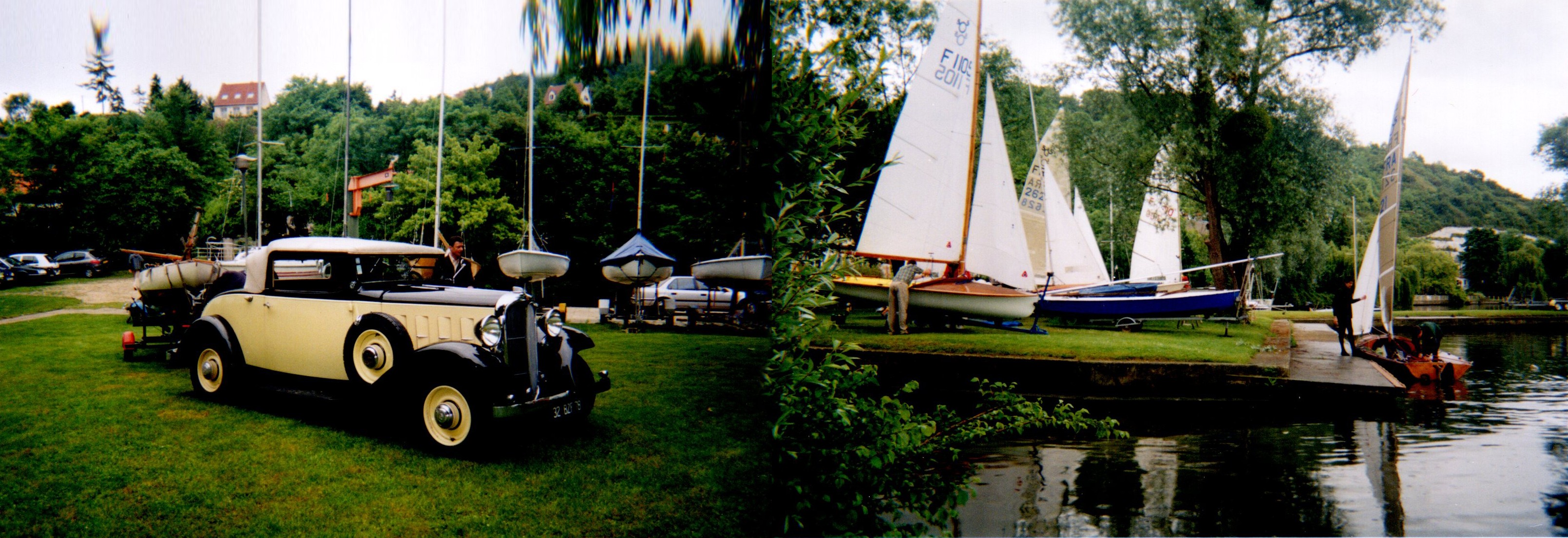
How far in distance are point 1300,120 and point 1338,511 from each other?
3.86 meters

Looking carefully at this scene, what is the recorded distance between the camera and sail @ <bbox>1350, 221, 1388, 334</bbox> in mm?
10266

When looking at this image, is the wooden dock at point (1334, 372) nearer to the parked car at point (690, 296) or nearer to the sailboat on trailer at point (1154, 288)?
the sailboat on trailer at point (1154, 288)

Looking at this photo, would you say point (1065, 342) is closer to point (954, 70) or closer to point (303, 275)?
point (954, 70)

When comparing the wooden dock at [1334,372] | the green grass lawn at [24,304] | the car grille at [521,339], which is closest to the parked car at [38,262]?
the green grass lawn at [24,304]

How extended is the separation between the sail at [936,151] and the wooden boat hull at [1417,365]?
7.67 metres

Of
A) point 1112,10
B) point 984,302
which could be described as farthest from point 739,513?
point 1112,10

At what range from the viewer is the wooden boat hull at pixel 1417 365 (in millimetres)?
8969

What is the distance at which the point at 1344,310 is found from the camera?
9797 mm

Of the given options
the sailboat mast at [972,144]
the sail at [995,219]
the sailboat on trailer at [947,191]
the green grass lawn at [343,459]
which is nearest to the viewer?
the green grass lawn at [343,459]

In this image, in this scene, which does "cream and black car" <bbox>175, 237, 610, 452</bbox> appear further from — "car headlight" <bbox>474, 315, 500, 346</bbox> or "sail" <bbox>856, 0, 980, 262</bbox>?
"sail" <bbox>856, 0, 980, 262</bbox>

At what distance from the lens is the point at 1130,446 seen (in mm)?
5637

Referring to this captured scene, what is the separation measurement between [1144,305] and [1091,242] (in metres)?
1.14

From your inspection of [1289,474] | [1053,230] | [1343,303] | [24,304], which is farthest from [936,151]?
[1343,303]

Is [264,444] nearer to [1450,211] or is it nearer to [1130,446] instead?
[1130,446]
